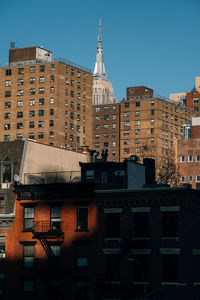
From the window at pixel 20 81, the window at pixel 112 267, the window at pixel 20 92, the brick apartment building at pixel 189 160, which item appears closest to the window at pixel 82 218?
the window at pixel 112 267

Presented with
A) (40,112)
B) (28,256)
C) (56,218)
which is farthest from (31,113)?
(56,218)

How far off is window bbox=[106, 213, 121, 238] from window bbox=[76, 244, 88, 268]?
2.31 m

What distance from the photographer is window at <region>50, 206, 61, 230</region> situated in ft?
202

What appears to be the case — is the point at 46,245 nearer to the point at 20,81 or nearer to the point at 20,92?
the point at 20,92

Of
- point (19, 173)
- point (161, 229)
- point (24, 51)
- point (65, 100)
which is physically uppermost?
point (24, 51)

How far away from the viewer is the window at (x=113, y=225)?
59.6 meters

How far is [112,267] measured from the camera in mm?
59094

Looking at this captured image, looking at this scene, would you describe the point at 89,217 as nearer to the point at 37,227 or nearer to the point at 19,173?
the point at 37,227

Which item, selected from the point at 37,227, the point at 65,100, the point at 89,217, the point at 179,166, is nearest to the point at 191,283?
the point at 89,217

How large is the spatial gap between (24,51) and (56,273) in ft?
433

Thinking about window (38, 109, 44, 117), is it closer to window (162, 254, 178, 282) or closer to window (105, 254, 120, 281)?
window (105, 254, 120, 281)

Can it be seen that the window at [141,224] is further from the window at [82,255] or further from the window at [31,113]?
the window at [31,113]

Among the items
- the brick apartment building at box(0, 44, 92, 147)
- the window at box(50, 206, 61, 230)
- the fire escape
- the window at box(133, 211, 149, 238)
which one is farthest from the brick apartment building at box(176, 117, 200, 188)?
the window at box(133, 211, 149, 238)

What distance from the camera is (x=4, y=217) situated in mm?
63438
